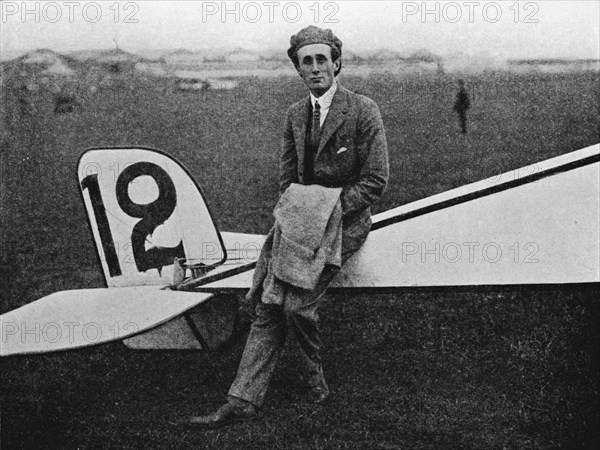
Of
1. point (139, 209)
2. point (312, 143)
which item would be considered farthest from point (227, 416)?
point (312, 143)

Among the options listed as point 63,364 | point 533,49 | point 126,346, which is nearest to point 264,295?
point 126,346

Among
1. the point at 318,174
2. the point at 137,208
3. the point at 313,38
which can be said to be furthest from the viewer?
the point at 137,208

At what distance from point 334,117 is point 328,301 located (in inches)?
32.5

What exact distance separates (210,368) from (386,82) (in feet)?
4.89

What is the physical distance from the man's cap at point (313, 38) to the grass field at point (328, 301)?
0.20m

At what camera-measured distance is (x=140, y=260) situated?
2814 millimetres

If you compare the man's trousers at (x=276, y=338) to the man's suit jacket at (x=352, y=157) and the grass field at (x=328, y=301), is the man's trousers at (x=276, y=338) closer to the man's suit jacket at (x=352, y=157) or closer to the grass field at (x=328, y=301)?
the grass field at (x=328, y=301)

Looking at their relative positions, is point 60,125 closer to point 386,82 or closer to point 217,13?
point 217,13

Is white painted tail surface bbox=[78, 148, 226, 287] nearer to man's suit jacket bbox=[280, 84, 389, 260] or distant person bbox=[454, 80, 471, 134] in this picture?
man's suit jacket bbox=[280, 84, 389, 260]

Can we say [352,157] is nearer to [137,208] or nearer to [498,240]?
[498,240]

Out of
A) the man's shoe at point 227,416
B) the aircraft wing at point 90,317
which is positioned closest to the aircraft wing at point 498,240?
the aircraft wing at point 90,317

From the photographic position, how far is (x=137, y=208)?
2805mm

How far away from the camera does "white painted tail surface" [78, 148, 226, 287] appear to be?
2795 millimetres

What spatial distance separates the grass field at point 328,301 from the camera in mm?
2646
